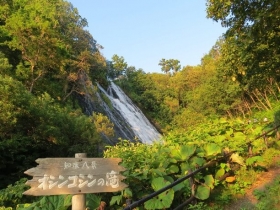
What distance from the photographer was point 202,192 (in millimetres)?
3910

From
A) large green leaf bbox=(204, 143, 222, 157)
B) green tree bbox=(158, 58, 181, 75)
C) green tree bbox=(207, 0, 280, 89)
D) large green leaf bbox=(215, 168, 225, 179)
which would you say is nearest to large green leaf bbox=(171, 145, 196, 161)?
large green leaf bbox=(204, 143, 222, 157)

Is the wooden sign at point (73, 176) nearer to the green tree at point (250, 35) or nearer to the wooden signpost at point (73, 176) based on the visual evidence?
the wooden signpost at point (73, 176)

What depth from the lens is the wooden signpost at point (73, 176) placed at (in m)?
2.15

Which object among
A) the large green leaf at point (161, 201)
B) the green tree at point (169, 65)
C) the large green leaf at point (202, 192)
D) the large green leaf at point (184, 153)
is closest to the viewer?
the large green leaf at point (161, 201)

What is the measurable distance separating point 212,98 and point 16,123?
14856mm

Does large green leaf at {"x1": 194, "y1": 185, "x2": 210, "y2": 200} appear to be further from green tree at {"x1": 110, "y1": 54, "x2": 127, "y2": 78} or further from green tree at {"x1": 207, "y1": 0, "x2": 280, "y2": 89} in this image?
green tree at {"x1": 110, "y1": 54, "x2": 127, "y2": 78}

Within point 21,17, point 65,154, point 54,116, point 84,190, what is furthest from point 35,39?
point 84,190

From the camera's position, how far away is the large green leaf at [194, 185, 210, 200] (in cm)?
385

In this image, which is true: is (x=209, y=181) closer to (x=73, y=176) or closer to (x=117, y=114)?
(x=73, y=176)

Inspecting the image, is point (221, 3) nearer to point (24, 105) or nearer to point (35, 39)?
point (24, 105)

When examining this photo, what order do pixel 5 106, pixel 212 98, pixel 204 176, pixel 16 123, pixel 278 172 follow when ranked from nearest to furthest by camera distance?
1. pixel 204 176
2. pixel 278 172
3. pixel 5 106
4. pixel 16 123
5. pixel 212 98

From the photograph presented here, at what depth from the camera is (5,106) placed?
1048 cm

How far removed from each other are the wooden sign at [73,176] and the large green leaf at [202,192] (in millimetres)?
1830

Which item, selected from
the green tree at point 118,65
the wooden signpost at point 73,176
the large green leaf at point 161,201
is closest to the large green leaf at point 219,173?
the large green leaf at point 161,201
